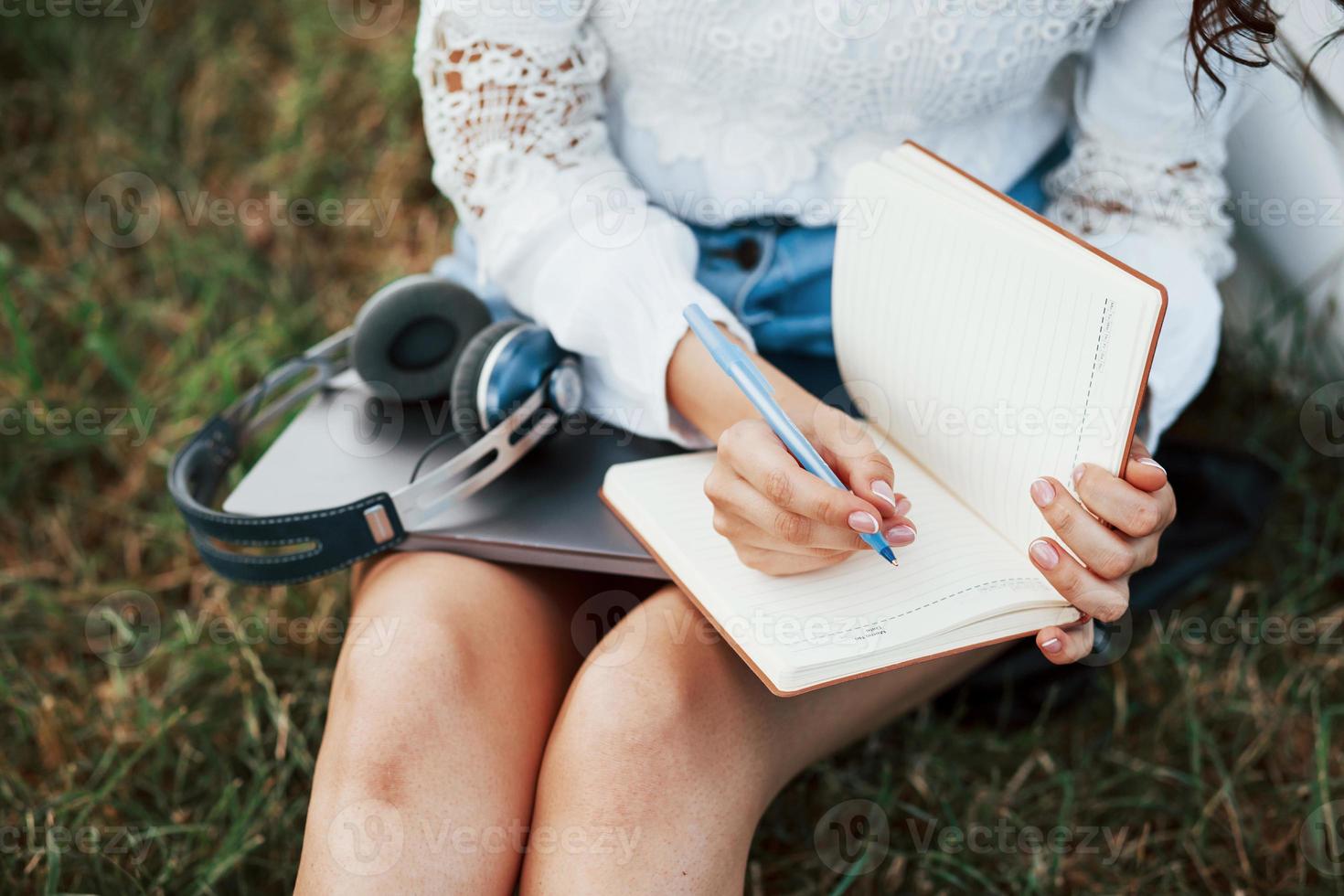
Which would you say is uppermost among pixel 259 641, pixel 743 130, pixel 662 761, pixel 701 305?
pixel 743 130

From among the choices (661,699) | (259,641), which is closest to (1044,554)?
(661,699)

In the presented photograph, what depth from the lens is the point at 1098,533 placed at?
0.77 metres

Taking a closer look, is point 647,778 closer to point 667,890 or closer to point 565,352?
point 667,890

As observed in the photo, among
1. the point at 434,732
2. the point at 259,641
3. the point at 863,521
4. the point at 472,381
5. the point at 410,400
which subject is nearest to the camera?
the point at 863,521

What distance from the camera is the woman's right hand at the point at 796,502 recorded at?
2.46 feet

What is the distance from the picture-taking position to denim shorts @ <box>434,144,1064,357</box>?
43.1 inches

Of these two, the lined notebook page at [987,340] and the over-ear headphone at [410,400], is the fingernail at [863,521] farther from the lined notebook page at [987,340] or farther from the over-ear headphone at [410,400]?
the over-ear headphone at [410,400]

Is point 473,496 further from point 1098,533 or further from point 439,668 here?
point 1098,533

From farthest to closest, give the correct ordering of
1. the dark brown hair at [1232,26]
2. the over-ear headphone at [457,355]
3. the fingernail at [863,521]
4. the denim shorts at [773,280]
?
the denim shorts at [773,280]
the over-ear headphone at [457,355]
the dark brown hair at [1232,26]
the fingernail at [863,521]

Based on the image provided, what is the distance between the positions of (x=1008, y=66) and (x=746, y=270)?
12.1 inches

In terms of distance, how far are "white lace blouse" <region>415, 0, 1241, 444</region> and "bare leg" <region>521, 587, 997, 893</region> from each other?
0.74 feet

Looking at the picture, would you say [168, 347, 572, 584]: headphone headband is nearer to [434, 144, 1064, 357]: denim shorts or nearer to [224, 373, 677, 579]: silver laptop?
[224, 373, 677, 579]: silver laptop

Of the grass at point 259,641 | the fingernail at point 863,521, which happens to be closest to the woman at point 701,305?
the fingernail at point 863,521

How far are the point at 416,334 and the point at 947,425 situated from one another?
51cm
